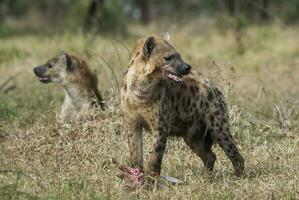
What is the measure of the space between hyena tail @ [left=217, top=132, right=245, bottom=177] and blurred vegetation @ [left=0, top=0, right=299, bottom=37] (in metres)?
4.78

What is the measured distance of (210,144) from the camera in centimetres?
695

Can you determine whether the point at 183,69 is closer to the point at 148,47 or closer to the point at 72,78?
the point at 148,47

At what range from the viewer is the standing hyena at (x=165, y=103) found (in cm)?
619

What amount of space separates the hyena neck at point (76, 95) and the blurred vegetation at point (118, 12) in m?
3.11

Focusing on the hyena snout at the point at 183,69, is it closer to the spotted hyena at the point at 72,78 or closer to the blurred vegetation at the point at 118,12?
the spotted hyena at the point at 72,78

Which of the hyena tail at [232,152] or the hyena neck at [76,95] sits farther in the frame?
the hyena neck at [76,95]

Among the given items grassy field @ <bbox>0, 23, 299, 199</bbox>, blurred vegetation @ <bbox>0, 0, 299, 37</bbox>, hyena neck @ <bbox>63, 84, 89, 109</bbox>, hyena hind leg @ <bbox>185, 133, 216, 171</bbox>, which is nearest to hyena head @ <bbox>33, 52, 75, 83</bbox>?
hyena neck @ <bbox>63, 84, 89, 109</bbox>

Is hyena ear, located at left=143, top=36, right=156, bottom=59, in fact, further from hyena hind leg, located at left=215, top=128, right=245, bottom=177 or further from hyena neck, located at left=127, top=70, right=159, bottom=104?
hyena hind leg, located at left=215, top=128, right=245, bottom=177

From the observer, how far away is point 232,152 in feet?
22.1

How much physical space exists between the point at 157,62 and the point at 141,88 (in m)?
0.22

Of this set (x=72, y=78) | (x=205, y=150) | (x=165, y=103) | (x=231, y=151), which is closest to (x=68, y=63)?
(x=72, y=78)

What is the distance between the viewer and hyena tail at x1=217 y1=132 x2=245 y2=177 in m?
6.71

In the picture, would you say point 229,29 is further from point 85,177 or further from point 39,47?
point 85,177

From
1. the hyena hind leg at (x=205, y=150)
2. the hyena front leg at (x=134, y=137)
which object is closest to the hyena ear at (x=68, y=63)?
the hyena hind leg at (x=205, y=150)
